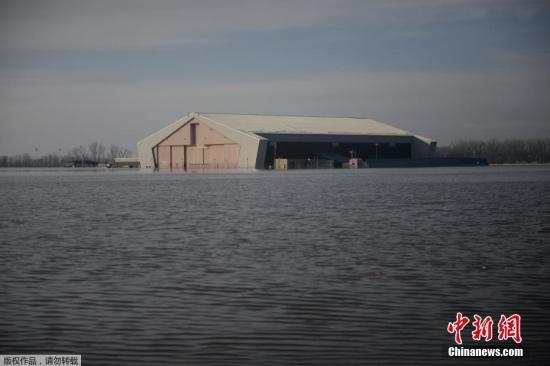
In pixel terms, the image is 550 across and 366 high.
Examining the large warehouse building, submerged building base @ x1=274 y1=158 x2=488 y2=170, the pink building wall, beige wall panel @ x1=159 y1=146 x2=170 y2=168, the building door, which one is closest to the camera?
the large warehouse building

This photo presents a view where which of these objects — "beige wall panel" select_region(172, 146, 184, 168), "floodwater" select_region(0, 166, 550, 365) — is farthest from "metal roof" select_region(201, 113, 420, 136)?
"floodwater" select_region(0, 166, 550, 365)

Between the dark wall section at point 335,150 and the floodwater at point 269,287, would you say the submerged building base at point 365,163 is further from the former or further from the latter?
the floodwater at point 269,287

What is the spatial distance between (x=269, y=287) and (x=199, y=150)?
106572 mm

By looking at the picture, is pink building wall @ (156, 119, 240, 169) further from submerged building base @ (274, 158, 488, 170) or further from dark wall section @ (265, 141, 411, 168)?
submerged building base @ (274, 158, 488, 170)

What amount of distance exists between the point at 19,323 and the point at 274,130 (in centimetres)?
10438

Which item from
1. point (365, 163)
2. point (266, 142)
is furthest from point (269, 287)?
point (365, 163)

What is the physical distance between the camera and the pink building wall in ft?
369

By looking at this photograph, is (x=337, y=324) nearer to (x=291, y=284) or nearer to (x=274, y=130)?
(x=291, y=284)

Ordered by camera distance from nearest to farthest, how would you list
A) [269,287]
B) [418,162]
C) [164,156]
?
[269,287]
[164,156]
[418,162]

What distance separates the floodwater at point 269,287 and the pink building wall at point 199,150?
284 feet

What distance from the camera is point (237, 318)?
11031 millimetres

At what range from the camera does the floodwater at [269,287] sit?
9.60 meters

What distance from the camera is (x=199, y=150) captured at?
119 meters

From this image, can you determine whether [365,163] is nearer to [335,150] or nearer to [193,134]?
[335,150]
